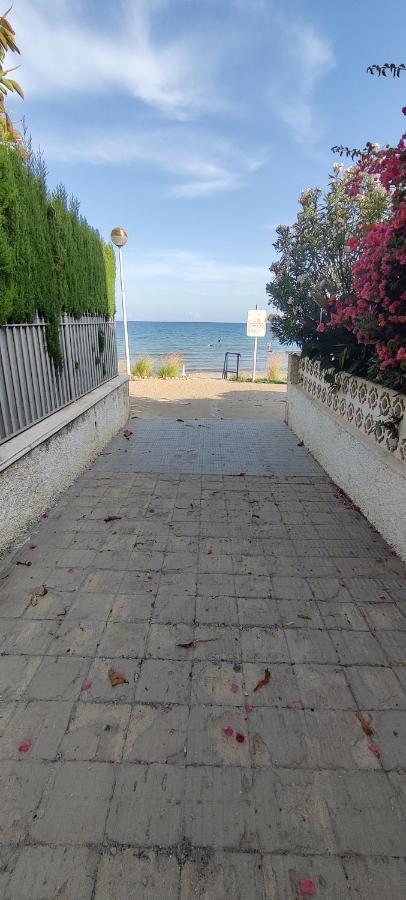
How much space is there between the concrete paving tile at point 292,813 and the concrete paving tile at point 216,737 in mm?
128

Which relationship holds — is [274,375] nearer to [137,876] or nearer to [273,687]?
[273,687]

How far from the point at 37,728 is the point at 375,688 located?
69.1 inches

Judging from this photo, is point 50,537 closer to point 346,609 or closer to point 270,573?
point 270,573

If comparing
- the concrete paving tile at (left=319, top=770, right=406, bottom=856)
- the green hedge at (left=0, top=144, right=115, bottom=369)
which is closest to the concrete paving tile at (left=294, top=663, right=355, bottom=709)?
the concrete paving tile at (left=319, top=770, right=406, bottom=856)

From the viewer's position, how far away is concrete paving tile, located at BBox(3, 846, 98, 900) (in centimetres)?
140

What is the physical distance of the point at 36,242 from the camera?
423 cm

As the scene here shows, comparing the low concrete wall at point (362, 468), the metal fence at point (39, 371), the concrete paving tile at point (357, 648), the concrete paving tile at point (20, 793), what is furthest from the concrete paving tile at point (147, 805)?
the metal fence at point (39, 371)

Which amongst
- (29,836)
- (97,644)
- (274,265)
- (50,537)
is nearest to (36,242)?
(50,537)

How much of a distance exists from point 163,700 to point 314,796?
2.66ft

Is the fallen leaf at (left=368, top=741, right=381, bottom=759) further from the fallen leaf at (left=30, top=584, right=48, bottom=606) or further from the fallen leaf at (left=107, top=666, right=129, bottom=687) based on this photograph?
the fallen leaf at (left=30, top=584, right=48, bottom=606)

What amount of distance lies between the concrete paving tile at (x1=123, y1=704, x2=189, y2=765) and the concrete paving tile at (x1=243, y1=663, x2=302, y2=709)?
368 millimetres

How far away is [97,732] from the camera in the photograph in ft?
6.39

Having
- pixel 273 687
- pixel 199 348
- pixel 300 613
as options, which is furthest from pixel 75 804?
pixel 199 348

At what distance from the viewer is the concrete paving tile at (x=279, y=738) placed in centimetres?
183
